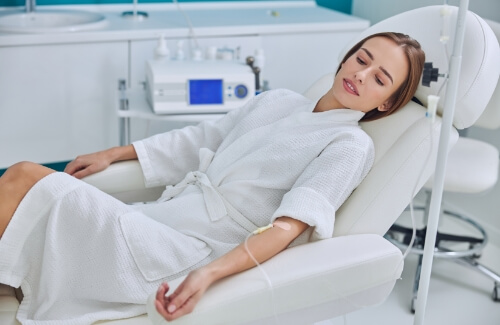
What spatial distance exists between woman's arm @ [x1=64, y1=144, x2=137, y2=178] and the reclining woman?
0.67 feet

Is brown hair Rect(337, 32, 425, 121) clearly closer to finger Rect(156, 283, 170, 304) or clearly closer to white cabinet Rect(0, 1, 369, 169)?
finger Rect(156, 283, 170, 304)

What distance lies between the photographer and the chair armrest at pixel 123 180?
6.07 feet

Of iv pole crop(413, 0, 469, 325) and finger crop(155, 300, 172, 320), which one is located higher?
iv pole crop(413, 0, 469, 325)

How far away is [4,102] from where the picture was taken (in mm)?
2592

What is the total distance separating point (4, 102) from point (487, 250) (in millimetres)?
1874

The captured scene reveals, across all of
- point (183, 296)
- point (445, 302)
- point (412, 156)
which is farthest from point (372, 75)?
point (445, 302)

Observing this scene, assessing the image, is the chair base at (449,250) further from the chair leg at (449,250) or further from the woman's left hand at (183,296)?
the woman's left hand at (183,296)

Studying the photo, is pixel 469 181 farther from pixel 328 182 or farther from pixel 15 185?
pixel 15 185

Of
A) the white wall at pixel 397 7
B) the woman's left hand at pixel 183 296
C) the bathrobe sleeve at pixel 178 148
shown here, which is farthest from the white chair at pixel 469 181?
the woman's left hand at pixel 183 296

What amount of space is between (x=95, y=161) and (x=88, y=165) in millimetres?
21

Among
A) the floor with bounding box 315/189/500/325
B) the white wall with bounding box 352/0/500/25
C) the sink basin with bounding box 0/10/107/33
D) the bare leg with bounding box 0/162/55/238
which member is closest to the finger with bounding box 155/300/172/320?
the bare leg with bounding box 0/162/55/238

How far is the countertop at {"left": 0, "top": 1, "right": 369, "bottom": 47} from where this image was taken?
8.46 feet

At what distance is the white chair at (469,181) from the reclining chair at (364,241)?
0.49m

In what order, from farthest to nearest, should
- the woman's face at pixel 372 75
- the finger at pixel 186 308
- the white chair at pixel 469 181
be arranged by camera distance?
the white chair at pixel 469 181 → the woman's face at pixel 372 75 → the finger at pixel 186 308
